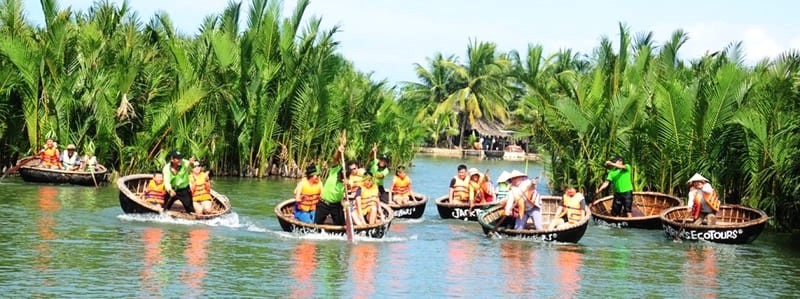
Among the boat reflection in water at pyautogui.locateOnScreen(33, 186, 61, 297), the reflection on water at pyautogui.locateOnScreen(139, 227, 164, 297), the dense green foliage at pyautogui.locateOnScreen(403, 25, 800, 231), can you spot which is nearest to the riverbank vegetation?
the dense green foliage at pyautogui.locateOnScreen(403, 25, 800, 231)

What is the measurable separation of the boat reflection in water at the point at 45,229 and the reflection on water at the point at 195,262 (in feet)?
6.23

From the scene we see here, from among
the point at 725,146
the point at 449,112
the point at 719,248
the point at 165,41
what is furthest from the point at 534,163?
the point at 719,248

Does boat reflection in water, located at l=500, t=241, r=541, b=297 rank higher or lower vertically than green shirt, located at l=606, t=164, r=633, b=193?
lower

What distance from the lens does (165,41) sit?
113ft

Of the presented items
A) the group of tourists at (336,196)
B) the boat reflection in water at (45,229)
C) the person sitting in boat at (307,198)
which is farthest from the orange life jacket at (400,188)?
the boat reflection in water at (45,229)

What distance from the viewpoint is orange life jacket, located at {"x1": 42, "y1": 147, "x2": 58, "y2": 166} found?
29828 mm

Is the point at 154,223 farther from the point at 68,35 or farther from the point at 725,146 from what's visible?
the point at 725,146

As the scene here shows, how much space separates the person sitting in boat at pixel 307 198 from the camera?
2134 cm

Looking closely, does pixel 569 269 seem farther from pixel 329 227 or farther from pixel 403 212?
pixel 403 212

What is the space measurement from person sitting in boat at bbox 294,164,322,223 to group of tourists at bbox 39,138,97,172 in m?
10.5

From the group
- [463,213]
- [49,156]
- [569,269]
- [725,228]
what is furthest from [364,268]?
[49,156]

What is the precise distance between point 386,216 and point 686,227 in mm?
5988

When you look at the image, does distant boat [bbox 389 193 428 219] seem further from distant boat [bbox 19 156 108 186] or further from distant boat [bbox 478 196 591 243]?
distant boat [bbox 19 156 108 186]

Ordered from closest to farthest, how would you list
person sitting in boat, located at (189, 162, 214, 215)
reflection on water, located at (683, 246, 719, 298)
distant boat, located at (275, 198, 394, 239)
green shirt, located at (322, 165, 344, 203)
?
1. reflection on water, located at (683, 246, 719, 298)
2. distant boat, located at (275, 198, 394, 239)
3. green shirt, located at (322, 165, 344, 203)
4. person sitting in boat, located at (189, 162, 214, 215)
